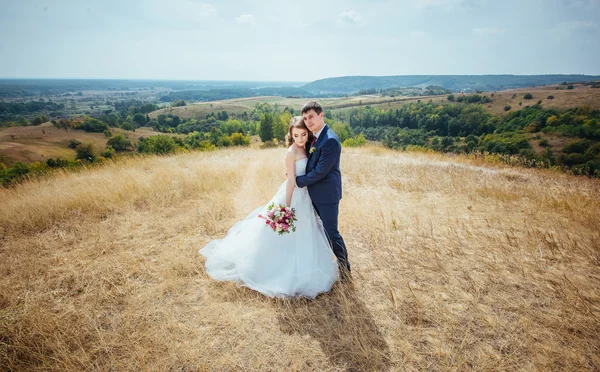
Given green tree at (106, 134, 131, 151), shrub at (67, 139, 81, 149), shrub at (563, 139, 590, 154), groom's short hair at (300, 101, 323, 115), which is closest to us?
groom's short hair at (300, 101, 323, 115)

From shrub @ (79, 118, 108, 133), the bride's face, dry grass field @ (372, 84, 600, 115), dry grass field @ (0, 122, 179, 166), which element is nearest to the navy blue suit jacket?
the bride's face

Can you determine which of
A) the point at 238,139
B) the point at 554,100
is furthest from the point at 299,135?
the point at 554,100

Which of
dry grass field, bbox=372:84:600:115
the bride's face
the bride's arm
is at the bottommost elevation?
the bride's arm

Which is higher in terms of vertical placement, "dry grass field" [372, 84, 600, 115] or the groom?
"dry grass field" [372, 84, 600, 115]

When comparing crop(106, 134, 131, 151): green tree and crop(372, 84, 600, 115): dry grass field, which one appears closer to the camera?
crop(106, 134, 131, 151): green tree

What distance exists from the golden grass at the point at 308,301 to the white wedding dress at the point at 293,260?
0.17m

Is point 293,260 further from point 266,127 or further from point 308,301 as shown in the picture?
point 266,127

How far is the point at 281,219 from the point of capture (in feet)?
12.1

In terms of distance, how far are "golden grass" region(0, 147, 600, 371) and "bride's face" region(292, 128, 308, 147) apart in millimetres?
2263

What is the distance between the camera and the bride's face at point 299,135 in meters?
3.53

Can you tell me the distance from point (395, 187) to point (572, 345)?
615 cm

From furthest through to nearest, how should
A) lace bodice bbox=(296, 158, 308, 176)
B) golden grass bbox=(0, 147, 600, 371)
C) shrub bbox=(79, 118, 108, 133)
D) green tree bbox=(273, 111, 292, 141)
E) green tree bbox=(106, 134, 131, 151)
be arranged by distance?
shrub bbox=(79, 118, 108, 133), green tree bbox=(106, 134, 131, 151), green tree bbox=(273, 111, 292, 141), lace bodice bbox=(296, 158, 308, 176), golden grass bbox=(0, 147, 600, 371)

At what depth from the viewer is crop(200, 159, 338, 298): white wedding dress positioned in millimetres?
3666

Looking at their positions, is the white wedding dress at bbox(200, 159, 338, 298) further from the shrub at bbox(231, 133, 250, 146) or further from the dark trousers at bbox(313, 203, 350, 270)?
the shrub at bbox(231, 133, 250, 146)
